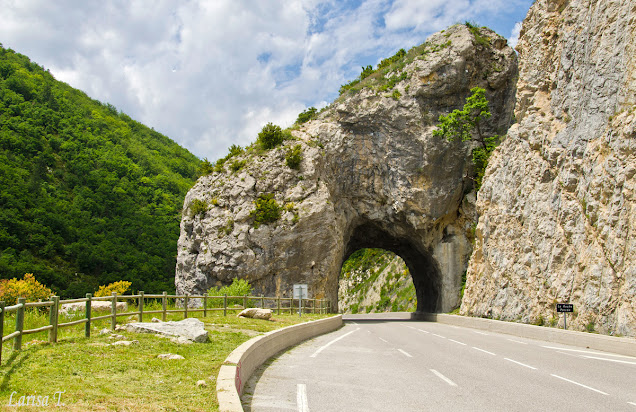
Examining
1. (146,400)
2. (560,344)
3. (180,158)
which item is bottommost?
(560,344)

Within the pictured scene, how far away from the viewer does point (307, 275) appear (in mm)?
38031

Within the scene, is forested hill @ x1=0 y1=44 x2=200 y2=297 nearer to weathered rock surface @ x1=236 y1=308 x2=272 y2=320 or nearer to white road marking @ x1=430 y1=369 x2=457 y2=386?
weathered rock surface @ x1=236 y1=308 x2=272 y2=320

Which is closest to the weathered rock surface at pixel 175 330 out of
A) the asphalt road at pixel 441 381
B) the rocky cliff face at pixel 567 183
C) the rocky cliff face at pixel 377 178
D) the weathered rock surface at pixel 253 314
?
the asphalt road at pixel 441 381

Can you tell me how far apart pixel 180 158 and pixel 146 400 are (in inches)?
3394

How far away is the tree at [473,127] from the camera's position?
124 feet

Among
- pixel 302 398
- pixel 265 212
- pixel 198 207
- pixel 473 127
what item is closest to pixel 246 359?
pixel 302 398

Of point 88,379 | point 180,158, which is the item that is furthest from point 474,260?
point 180,158

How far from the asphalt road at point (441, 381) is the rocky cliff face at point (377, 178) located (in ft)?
82.1

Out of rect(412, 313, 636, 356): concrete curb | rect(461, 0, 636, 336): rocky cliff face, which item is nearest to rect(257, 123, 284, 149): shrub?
rect(461, 0, 636, 336): rocky cliff face

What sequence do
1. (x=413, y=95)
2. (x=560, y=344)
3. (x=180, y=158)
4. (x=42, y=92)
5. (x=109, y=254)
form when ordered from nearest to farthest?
1. (x=560, y=344)
2. (x=413, y=95)
3. (x=109, y=254)
4. (x=42, y=92)
5. (x=180, y=158)

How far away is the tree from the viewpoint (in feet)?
124

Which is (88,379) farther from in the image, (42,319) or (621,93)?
(621,93)

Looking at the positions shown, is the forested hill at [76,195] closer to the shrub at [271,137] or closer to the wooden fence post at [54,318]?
the shrub at [271,137]

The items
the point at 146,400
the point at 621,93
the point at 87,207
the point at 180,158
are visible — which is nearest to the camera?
the point at 146,400
